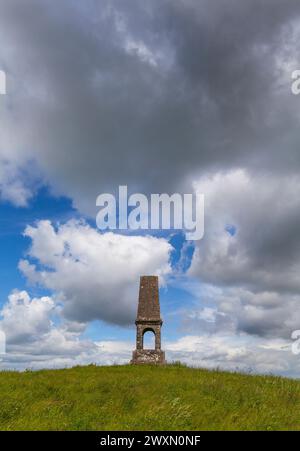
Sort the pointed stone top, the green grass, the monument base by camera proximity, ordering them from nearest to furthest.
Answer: the green grass
the monument base
the pointed stone top

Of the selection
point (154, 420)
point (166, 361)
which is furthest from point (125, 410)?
point (166, 361)

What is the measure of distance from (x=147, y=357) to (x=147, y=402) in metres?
15.7

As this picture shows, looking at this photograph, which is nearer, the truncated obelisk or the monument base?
the monument base

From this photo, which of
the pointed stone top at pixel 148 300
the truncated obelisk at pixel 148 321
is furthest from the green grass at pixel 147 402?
the pointed stone top at pixel 148 300

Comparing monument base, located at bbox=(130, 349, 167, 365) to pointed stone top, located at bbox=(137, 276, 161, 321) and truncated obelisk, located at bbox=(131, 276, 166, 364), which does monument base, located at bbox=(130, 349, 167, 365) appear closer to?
truncated obelisk, located at bbox=(131, 276, 166, 364)

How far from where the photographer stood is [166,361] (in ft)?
99.5

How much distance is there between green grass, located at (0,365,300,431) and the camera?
39.4 feet

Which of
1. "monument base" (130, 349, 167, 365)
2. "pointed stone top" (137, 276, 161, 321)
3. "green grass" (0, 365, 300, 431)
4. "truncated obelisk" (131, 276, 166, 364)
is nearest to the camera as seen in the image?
"green grass" (0, 365, 300, 431)

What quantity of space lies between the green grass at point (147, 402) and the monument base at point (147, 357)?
304 inches

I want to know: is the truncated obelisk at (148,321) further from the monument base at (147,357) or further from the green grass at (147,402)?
the green grass at (147,402)

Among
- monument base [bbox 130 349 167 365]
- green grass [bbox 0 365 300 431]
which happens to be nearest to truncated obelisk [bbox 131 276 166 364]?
monument base [bbox 130 349 167 365]

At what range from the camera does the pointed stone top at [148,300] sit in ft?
103

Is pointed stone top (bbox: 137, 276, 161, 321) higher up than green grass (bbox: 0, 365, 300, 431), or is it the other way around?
pointed stone top (bbox: 137, 276, 161, 321)
